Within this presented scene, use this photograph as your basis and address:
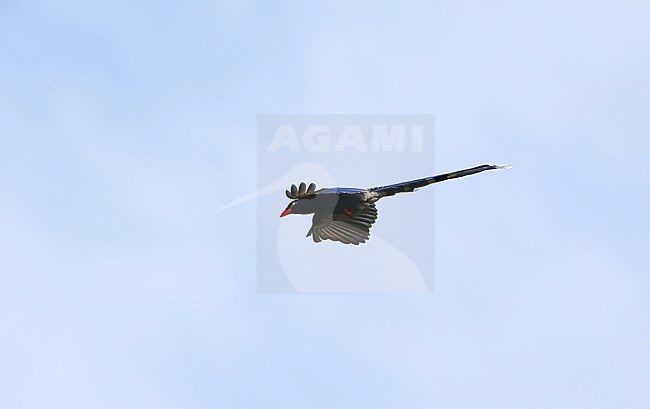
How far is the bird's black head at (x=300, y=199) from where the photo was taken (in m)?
34.8

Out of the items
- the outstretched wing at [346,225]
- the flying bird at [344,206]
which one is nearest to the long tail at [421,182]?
the flying bird at [344,206]

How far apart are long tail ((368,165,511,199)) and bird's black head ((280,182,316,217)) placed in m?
2.54

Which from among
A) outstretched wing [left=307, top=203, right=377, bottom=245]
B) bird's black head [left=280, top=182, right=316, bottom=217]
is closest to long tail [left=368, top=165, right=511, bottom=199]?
outstretched wing [left=307, top=203, right=377, bottom=245]

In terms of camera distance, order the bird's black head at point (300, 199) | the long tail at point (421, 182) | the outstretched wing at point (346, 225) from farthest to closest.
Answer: the outstretched wing at point (346, 225) < the long tail at point (421, 182) < the bird's black head at point (300, 199)

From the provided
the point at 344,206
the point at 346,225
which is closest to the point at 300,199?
the point at 344,206

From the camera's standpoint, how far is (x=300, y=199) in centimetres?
3550

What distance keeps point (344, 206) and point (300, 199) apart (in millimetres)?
3019

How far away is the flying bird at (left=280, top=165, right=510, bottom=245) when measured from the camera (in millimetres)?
35812

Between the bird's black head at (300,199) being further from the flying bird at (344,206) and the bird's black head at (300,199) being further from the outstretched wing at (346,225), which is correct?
the outstretched wing at (346,225)

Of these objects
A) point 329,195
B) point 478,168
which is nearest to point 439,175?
point 478,168

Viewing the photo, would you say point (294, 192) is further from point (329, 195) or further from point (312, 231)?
point (312, 231)

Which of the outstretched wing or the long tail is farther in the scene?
the outstretched wing

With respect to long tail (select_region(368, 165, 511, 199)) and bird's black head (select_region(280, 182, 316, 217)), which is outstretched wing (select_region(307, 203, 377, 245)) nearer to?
long tail (select_region(368, 165, 511, 199))

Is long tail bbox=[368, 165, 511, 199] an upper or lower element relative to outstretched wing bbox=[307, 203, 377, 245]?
upper
